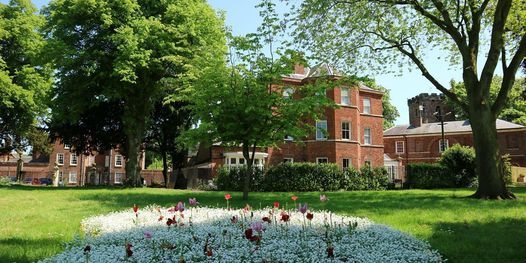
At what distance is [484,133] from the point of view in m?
18.1

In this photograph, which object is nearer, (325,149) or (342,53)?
(342,53)

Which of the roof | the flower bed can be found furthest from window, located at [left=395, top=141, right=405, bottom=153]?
the flower bed

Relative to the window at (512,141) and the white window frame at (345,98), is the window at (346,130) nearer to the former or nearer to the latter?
the white window frame at (345,98)

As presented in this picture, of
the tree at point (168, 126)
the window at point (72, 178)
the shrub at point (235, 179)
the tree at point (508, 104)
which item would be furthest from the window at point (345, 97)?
the window at point (72, 178)

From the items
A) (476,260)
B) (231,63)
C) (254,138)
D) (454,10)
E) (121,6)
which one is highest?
(121,6)

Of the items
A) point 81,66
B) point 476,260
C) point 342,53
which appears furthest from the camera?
point 81,66

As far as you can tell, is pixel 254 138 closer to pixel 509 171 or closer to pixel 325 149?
pixel 325 149

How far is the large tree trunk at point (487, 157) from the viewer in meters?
17.4

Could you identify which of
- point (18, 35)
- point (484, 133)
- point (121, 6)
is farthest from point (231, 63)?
point (18, 35)

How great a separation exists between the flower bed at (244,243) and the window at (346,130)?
30.0 metres

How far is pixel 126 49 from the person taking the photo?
26.8 meters

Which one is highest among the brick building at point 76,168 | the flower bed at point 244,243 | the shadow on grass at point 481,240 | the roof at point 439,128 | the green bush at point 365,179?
the roof at point 439,128

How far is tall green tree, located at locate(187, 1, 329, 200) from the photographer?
15484mm

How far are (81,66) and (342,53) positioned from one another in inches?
702
